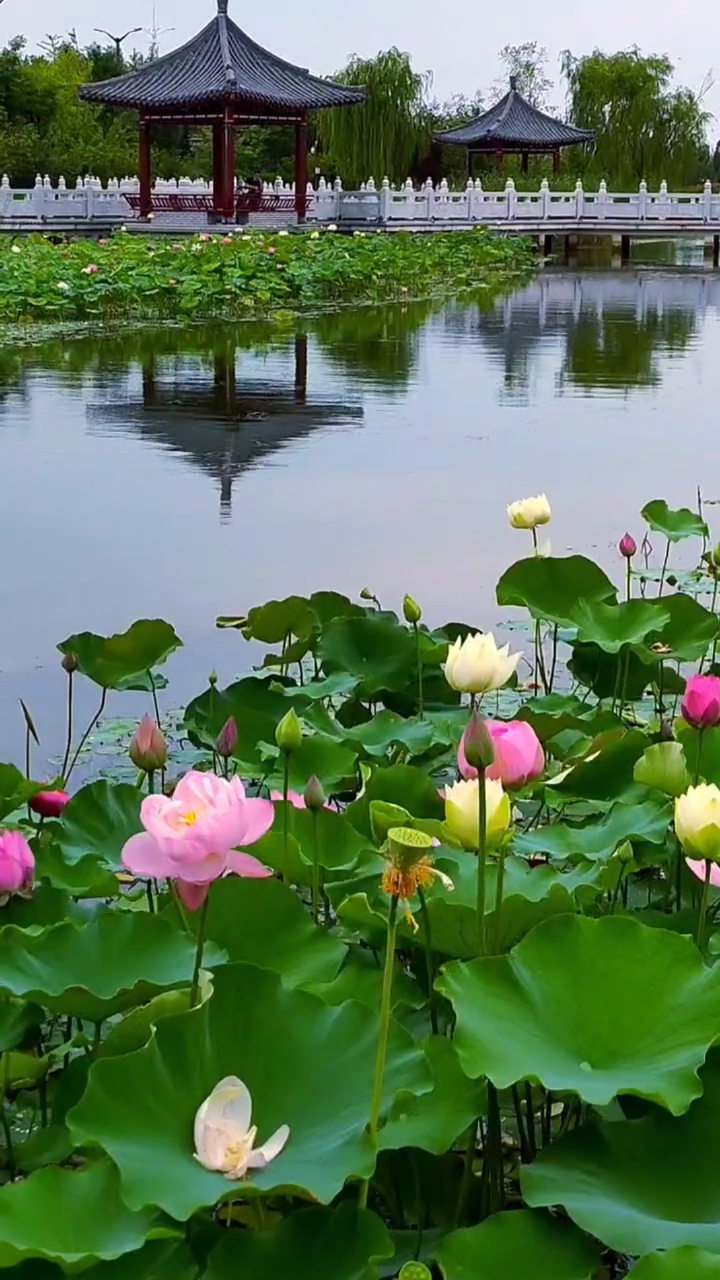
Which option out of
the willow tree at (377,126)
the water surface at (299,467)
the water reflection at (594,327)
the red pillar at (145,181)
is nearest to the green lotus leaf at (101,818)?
the water surface at (299,467)

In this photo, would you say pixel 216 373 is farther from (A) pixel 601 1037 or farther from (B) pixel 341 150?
(B) pixel 341 150

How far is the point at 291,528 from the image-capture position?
4.37 meters

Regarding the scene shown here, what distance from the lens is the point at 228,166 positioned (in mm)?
18234

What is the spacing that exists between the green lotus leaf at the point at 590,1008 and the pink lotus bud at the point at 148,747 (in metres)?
0.38

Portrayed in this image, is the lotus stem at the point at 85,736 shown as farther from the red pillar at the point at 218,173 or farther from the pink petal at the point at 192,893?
the red pillar at the point at 218,173

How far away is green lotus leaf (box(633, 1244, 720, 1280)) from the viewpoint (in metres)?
0.78

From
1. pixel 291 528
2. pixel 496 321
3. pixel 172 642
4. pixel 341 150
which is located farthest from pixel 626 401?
pixel 341 150

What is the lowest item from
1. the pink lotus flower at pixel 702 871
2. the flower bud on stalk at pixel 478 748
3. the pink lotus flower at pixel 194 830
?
the pink lotus flower at pixel 702 871

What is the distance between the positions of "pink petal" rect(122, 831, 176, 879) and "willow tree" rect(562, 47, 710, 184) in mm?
28745

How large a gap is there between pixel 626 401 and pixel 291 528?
3.03m

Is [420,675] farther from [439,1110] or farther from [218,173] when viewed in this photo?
[218,173]

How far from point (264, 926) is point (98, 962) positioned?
14 cm

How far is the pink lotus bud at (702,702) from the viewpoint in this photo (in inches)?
52.7

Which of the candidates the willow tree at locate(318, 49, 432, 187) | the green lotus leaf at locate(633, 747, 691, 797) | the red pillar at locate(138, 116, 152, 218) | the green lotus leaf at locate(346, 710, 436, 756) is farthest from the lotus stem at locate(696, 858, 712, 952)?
the willow tree at locate(318, 49, 432, 187)
